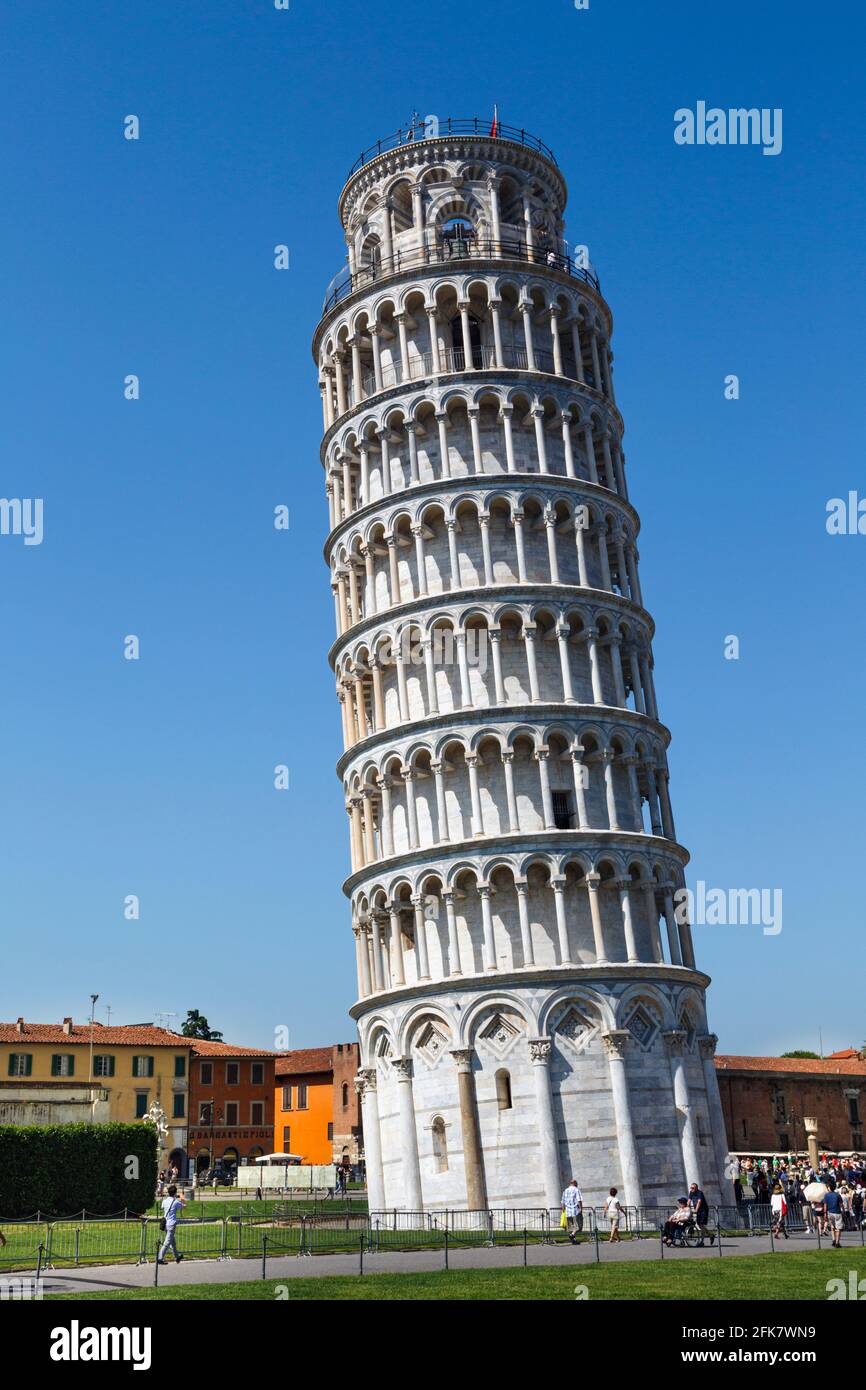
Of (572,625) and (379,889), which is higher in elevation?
(572,625)

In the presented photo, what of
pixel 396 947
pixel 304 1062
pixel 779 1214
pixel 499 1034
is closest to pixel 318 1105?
pixel 304 1062

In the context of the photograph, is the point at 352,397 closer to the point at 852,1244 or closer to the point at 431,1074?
the point at 431,1074

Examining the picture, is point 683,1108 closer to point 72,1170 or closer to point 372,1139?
point 372,1139

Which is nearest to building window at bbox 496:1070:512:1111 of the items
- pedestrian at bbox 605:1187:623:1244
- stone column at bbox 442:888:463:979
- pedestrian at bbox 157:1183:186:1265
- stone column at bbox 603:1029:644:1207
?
stone column at bbox 603:1029:644:1207

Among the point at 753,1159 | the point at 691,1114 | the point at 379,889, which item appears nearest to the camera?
the point at 691,1114

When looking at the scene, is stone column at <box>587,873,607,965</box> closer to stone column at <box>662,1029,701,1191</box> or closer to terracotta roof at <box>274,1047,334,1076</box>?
stone column at <box>662,1029,701,1191</box>
